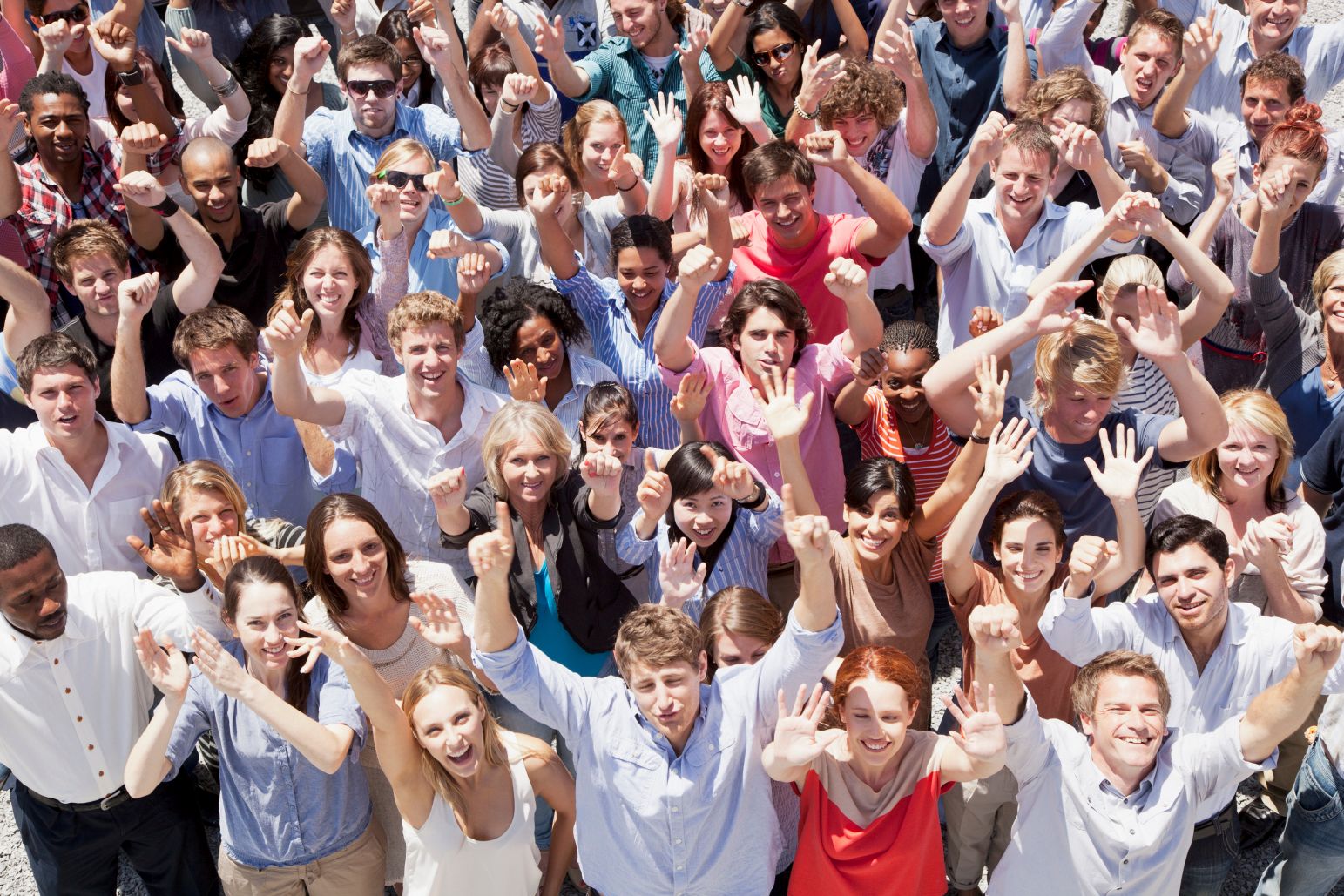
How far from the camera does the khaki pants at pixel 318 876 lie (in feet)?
15.4

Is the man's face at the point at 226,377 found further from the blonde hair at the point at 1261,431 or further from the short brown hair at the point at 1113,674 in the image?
the blonde hair at the point at 1261,431

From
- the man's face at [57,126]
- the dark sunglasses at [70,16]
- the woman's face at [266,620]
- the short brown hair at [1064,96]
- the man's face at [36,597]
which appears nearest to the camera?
the woman's face at [266,620]

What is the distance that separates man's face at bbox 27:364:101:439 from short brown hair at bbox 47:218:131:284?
0.80m

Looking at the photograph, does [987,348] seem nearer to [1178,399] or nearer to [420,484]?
[1178,399]

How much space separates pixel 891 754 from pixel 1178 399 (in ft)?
5.67

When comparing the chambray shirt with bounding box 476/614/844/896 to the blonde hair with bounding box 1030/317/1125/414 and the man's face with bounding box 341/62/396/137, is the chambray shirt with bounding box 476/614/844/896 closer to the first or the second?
the blonde hair with bounding box 1030/317/1125/414

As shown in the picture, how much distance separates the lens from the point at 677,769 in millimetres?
4301

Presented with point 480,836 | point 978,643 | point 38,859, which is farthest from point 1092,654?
point 38,859

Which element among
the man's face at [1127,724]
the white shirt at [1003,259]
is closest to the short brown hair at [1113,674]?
the man's face at [1127,724]

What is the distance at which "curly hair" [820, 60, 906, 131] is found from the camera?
673cm

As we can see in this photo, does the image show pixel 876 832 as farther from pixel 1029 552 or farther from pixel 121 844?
pixel 121 844

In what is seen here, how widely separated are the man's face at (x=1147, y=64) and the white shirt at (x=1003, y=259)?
124 cm

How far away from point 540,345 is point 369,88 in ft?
6.24

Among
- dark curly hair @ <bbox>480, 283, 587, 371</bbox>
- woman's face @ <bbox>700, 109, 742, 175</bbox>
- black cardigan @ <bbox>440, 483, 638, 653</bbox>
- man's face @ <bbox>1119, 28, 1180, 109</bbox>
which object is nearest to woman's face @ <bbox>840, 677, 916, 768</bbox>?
black cardigan @ <bbox>440, 483, 638, 653</bbox>
